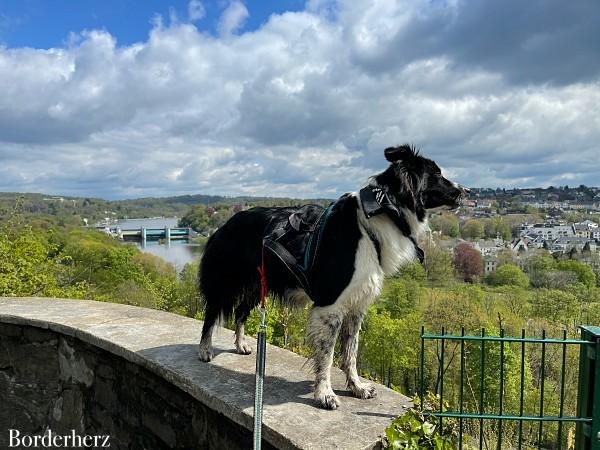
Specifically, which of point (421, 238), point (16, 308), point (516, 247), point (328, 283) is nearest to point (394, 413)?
point (328, 283)

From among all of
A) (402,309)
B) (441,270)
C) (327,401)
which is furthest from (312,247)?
(441,270)

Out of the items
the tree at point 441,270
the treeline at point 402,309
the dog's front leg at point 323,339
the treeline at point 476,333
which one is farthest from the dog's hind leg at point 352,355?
the tree at point 441,270

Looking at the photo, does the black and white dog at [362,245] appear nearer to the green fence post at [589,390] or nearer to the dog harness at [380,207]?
the dog harness at [380,207]

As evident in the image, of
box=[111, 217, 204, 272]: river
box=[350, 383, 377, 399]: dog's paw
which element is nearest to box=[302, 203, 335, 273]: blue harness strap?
box=[350, 383, 377, 399]: dog's paw

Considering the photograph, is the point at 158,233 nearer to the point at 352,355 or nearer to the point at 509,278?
the point at 509,278

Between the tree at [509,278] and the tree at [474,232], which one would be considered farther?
the tree at [474,232]

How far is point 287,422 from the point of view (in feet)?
8.51

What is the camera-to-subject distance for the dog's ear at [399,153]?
9.59ft

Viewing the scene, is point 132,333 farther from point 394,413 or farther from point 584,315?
point 584,315

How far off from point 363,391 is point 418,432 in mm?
662

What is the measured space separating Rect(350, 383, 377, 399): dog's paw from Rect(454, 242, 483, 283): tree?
3253 inches

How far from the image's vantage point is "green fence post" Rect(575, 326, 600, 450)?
2318 millimetres

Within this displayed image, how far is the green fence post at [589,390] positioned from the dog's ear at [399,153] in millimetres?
1395

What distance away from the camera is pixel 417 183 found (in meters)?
2.92
